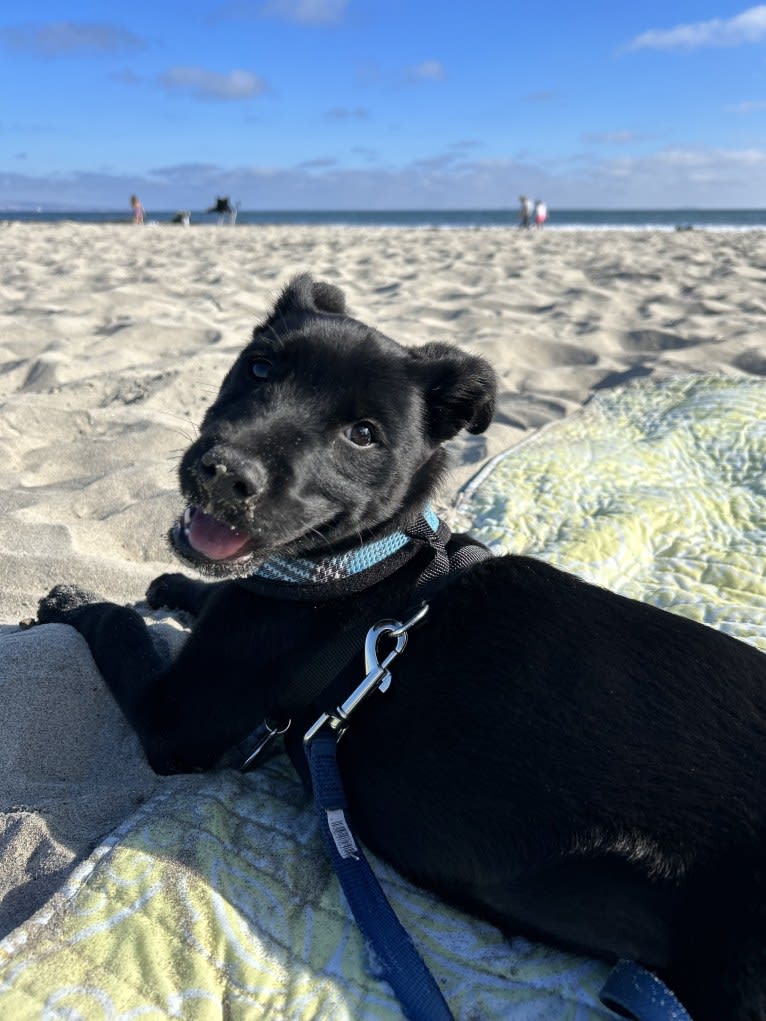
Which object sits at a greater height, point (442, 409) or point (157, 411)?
point (442, 409)

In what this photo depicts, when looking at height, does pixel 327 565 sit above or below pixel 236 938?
above

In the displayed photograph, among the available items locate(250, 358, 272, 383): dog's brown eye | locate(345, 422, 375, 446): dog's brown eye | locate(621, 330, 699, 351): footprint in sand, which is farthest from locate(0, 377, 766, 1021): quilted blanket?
locate(621, 330, 699, 351): footprint in sand

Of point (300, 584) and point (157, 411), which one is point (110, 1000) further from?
point (157, 411)

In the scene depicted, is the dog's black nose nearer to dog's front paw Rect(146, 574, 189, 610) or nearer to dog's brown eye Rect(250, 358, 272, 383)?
dog's brown eye Rect(250, 358, 272, 383)

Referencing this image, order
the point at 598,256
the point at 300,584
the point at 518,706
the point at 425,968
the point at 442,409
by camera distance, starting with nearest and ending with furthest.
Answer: the point at 425,968 < the point at 518,706 < the point at 300,584 < the point at 442,409 < the point at 598,256

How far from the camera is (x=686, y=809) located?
1.53 metres

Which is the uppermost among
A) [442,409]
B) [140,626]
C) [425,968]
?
[442,409]

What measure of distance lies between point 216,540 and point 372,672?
0.48 m

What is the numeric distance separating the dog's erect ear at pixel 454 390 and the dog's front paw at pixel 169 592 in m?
1.10

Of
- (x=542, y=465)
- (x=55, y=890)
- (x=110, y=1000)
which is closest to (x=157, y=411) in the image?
(x=542, y=465)

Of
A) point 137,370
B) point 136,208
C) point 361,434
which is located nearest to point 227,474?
point 361,434

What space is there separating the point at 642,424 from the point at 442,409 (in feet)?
9.20

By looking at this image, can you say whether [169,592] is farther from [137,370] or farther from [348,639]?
[137,370]

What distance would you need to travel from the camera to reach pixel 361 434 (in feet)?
6.75
